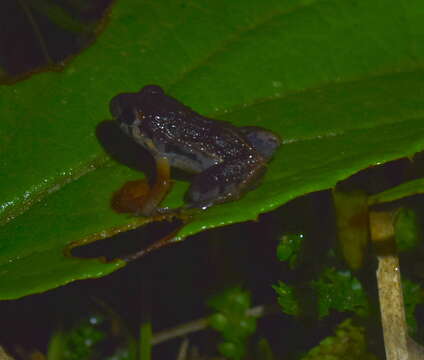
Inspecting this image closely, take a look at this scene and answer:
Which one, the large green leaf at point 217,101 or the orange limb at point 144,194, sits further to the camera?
the orange limb at point 144,194

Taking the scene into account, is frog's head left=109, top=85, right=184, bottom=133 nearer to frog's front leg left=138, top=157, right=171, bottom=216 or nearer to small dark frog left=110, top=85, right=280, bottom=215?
small dark frog left=110, top=85, right=280, bottom=215

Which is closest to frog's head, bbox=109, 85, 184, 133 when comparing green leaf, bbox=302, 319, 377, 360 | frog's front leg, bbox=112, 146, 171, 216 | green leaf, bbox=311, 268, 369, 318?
frog's front leg, bbox=112, 146, 171, 216

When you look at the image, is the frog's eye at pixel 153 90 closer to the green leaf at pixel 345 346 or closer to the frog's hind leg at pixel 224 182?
the frog's hind leg at pixel 224 182

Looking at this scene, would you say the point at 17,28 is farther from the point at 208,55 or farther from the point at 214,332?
the point at 214,332

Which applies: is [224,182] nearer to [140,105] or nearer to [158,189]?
[158,189]

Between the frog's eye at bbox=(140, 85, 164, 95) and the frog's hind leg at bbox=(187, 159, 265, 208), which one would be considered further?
the frog's eye at bbox=(140, 85, 164, 95)

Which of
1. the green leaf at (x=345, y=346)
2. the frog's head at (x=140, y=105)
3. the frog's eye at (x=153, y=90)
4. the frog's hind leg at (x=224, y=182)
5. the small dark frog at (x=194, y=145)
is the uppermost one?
the frog's eye at (x=153, y=90)

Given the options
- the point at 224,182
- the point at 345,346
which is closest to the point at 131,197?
the point at 224,182

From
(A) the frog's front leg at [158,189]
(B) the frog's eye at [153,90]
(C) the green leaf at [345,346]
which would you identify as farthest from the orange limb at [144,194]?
(C) the green leaf at [345,346]
